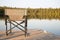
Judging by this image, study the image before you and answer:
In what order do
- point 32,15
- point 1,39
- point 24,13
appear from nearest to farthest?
point 1,39, point 24,13, point 32,15

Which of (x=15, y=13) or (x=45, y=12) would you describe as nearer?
(x=15, y=13)

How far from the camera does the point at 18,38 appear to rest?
30.1 ft

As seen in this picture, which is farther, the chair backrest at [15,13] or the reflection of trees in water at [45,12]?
the reflection of trees in water at [45,12]

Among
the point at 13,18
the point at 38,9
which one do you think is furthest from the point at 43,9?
the point at 13,18

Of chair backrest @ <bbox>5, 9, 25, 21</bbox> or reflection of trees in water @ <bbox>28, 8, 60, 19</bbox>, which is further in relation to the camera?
reflection of trees in water @ <bbox>28, 8, 60, 19</bbox>

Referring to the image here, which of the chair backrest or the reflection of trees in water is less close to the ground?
the chair backrest

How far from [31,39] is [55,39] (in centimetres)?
89

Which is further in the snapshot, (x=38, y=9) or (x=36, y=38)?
(x=38, y=9)

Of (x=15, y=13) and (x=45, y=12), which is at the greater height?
(x=15, y=13)

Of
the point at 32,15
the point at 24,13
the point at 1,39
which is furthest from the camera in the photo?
the point at 32,15

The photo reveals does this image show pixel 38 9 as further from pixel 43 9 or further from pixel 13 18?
pixel 13 18

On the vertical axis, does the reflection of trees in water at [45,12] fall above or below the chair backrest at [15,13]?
below

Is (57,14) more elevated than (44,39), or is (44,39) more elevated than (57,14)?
(44,39)

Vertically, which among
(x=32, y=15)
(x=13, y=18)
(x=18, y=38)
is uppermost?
(x=13, y=18)
